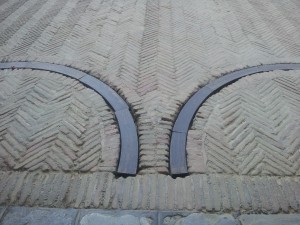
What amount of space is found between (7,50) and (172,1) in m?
4.24

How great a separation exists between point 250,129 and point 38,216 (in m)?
2.65

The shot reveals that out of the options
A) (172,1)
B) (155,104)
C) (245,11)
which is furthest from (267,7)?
(155,104)

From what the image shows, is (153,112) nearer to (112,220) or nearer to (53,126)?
(53,126)

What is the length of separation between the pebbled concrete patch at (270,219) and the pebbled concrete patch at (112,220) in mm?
900

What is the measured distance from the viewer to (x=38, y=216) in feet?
8.95

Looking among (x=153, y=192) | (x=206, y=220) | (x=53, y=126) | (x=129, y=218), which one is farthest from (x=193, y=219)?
A: (x=53, y=126)

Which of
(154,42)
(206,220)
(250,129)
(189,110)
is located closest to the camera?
(206,220)

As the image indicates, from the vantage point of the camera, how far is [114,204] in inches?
111

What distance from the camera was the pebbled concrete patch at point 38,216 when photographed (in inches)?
105

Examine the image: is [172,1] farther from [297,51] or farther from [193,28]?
[297,51]

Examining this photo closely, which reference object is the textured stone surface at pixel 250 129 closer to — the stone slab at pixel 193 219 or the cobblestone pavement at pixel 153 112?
the cobblestone pavement at pixel 153 112

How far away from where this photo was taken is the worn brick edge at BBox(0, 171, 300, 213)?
2.80 meters

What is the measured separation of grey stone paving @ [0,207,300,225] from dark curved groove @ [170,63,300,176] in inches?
21.9

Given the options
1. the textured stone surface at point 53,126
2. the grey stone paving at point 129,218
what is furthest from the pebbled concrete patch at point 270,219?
the textured stone surface at point 53,126
